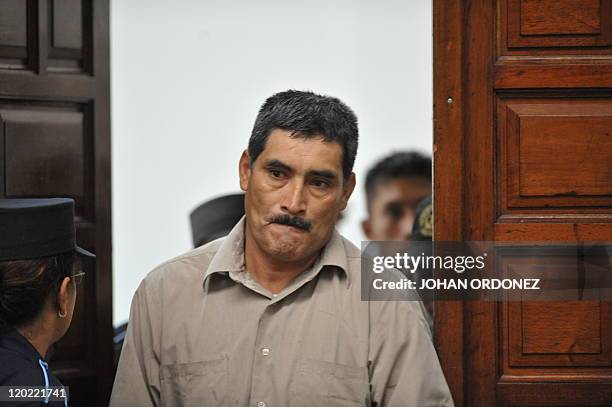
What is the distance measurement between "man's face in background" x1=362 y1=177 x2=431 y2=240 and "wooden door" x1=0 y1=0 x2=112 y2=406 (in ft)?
6.04

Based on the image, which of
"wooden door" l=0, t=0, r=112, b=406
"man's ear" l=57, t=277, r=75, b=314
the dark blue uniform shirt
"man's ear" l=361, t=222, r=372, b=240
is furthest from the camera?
"man's ear" l=361, t=222, r=372, b=240

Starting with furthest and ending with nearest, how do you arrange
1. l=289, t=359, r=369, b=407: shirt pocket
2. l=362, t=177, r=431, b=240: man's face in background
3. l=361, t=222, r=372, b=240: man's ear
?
l=361, t=222, r=372, b=240: man's ear → l=362, t=177, r=431, b=240: man's face in background → l=289, t=359, r=369, b=407: shirt pocket

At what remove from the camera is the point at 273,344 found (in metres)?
2.74

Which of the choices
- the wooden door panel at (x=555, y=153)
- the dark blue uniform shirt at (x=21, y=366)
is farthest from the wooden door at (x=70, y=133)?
the wooden door panel at (x=555, y=153)

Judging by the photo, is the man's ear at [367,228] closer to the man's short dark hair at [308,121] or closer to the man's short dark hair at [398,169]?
the man's short dark hair at [398,169]

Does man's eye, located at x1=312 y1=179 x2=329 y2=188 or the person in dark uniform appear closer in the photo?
the person in dark uniform

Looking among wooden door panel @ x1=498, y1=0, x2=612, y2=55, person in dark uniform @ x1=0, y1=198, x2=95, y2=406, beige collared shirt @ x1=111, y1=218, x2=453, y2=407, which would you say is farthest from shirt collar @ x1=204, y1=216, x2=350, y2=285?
wooden door panel @ x1=498, y1=0, x2=612, y2=55

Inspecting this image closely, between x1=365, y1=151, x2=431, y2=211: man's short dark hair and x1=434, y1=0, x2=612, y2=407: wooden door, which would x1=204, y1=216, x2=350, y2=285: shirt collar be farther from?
x1=365, y1=151, x2=431, y2=211: man's short dark hair

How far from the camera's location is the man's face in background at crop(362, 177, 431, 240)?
4973 millimetres

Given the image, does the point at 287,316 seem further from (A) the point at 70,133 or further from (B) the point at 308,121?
(A) the point at 70,133

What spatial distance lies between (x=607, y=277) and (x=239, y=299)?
45.4 inches

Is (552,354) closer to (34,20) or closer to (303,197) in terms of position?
(303,197)

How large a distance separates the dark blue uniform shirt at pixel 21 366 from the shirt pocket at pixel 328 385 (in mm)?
678

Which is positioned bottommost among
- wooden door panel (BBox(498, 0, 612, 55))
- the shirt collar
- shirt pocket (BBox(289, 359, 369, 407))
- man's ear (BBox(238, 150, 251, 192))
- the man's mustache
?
shirt pocket (BBox(289, 359, 369, 407))
